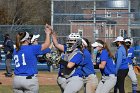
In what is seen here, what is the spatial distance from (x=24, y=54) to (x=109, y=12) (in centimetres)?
1806

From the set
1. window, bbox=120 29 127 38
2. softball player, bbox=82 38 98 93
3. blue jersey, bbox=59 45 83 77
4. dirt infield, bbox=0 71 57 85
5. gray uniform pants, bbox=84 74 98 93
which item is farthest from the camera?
window, bbox=120 29 127 38

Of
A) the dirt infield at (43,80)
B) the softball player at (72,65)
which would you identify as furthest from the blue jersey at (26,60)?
the dirt infield at (43,80)

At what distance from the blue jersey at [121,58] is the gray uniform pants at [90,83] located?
3.21ft

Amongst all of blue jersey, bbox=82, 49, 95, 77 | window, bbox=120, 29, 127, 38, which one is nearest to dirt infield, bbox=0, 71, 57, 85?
window, bbox=120, 29, 127, 38

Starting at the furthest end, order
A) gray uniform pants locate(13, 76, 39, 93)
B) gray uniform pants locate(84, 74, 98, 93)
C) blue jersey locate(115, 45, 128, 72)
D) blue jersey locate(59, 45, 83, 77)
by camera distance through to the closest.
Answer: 1. blue jersey locate(115, 45, 128, 72)
2. gray uniform pants locate(84, 74, 98, 93)
3. blue jersey locate(59, 45, 83, 77)
4. gray uniform pants locate(13, 76, 39, 93)

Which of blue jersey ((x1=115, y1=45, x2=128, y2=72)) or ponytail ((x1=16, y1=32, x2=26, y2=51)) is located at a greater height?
ponytail ((x1=16, y1=32, x2=26, y2=51))

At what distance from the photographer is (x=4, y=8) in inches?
1937

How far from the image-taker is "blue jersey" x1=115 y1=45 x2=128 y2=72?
1201 centimetres

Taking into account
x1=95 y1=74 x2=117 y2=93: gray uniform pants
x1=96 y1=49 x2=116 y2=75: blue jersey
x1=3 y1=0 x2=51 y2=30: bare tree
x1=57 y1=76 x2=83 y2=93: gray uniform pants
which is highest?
x1=3 y1=0 x2=51 y2=30: bare tree

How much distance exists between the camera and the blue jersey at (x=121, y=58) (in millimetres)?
12011

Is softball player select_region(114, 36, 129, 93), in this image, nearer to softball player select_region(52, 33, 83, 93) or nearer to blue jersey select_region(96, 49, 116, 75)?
blue jersey select_region(96, 49, 116, 75)

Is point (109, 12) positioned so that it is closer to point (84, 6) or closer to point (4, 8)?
point (84, 6)

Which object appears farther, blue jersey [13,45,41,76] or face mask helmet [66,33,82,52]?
face mask helmet [66,33,82,52]

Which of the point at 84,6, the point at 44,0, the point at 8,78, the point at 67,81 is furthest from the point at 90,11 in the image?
the point at 44,0
